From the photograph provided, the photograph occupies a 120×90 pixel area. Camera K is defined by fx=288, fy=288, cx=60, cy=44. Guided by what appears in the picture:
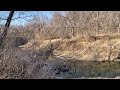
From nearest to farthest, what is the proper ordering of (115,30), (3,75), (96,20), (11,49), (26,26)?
(3,75)
(11,49)
(26,26)
(115,30)
(96,20)

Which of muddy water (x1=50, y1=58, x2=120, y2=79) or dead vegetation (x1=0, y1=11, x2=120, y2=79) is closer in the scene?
dead vegetation (x1=0, y1=11, x2=120, y2=79)

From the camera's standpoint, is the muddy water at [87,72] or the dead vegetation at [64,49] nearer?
the dead vegetation at [64,49]

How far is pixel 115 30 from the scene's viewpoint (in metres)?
34.7

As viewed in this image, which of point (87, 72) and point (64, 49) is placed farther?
point (64, 49)

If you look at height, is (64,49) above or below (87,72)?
below

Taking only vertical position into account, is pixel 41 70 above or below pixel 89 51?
above
